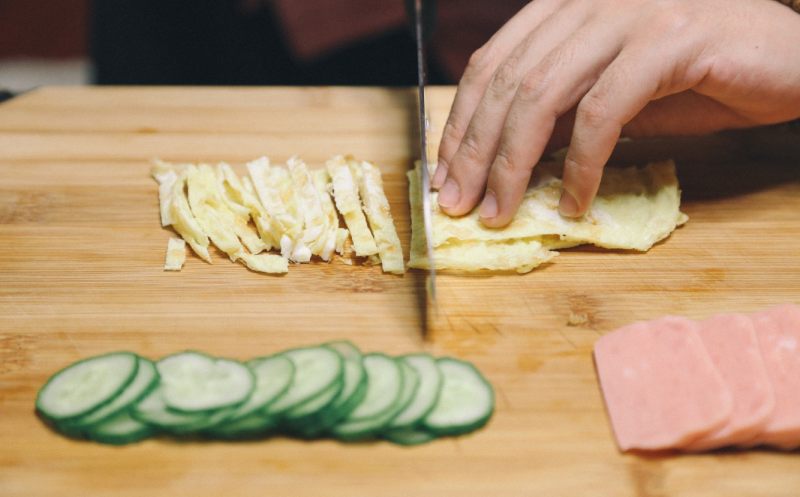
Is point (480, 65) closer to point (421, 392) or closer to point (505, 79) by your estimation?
point (505, 79)

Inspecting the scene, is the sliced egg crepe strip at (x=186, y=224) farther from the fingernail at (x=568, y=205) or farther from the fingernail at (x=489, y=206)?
the fingernail at (x=568, y=205)

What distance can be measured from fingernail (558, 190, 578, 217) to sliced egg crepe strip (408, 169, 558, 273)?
17cm

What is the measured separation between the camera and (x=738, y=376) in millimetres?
2369

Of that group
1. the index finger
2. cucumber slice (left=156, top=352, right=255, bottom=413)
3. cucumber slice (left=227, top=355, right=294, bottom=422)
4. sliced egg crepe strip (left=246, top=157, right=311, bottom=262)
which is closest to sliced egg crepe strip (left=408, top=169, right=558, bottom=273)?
the index finger

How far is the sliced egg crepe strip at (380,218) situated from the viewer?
3070mm

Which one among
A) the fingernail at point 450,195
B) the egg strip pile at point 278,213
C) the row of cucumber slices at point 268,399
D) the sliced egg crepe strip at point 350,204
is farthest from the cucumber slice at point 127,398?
the fingernail at point 450,195

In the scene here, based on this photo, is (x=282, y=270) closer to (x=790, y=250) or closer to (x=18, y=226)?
(x=18, y=226)

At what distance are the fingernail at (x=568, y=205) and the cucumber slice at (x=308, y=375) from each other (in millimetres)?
1256

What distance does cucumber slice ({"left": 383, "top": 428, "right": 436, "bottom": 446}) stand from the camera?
2307mm

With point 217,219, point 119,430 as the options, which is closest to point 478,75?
point 217,219

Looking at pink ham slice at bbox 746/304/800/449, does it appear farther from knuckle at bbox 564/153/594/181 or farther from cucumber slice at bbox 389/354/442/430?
cucumber slice at bbox 389/354/442/430

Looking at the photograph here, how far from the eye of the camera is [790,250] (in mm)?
3207

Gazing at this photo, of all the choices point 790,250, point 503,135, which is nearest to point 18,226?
point 503,135

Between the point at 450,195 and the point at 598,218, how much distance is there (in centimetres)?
66
